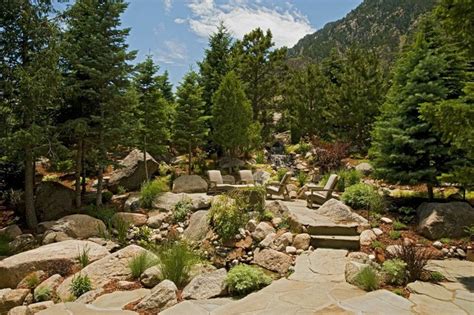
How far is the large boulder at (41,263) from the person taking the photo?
6957mm

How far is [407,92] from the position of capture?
9.25m

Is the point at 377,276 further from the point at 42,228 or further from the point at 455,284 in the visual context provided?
the point at 42,228

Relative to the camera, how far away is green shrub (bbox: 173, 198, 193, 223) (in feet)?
34.3

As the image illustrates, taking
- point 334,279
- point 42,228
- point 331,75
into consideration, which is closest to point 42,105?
point 42,228

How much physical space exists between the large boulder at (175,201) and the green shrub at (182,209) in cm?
10

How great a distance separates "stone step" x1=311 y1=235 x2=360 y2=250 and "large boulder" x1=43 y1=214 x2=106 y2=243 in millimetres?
6006

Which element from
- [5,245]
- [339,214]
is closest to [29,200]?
[5,245]

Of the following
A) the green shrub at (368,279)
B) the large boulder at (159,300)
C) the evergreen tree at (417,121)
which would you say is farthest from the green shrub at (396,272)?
the evergreen tree at (417,121)

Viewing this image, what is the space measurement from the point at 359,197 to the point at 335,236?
231 centimetres

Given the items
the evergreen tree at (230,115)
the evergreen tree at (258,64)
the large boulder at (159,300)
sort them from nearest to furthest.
Result: the large boulder at (159,300) < the evergreen tree at (230,115) < the evergreen tree at (258,64)

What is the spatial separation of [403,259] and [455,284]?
790 mm

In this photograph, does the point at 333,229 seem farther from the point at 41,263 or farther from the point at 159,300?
the point at 41,263

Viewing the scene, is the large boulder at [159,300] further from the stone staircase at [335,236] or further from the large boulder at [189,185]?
the large boulder at [189,185]

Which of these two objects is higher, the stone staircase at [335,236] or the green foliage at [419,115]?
the green foliage at [419,115]
